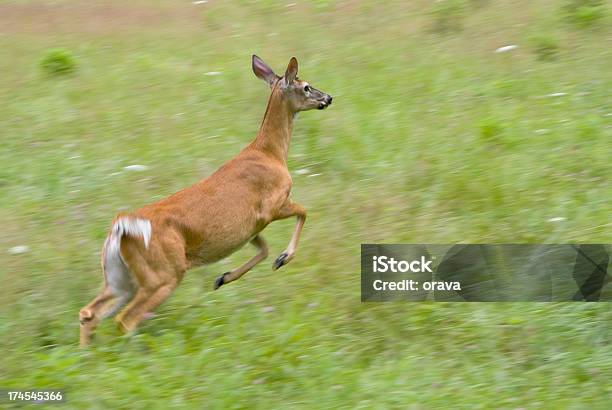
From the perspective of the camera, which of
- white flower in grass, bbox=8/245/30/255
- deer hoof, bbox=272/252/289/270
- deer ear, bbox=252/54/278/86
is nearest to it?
deer hoof, bbox=272/252/289/270

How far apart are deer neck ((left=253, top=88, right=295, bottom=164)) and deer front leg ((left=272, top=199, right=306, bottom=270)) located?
0.45m

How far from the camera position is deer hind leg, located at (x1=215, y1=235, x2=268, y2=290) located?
7301 millimetres

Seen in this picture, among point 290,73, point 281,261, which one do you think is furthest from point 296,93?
point 281,261

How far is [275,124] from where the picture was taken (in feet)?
26.4

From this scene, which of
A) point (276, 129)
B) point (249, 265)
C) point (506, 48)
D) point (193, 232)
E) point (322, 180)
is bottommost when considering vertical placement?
point (249, 265)

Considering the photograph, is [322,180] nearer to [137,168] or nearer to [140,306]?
[137,168]

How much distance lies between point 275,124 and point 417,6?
4367mm

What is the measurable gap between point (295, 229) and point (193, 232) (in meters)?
1.00

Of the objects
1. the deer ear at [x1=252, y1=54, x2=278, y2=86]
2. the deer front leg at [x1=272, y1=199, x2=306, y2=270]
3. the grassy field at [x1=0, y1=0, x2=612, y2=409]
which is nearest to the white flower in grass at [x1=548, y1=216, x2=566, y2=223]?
the grassy field at [x1=0, y1=0, x2=612, y2=409]

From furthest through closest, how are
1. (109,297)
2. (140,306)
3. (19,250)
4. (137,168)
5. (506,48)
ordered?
(506,48) → (137,168) → (19,250) → (109,297) → (140,306)

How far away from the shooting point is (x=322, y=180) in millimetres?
8844

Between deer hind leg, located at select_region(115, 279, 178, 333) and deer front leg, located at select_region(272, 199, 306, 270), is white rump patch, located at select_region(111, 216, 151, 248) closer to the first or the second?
deer hind leg, located at select_region(115, 279, 178, 333)

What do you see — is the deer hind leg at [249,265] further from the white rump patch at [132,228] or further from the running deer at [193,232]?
the white rump patch at [132,228]

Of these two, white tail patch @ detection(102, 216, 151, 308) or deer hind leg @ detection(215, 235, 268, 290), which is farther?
deer hind leg @ detection(215, 235, 268, 290)
